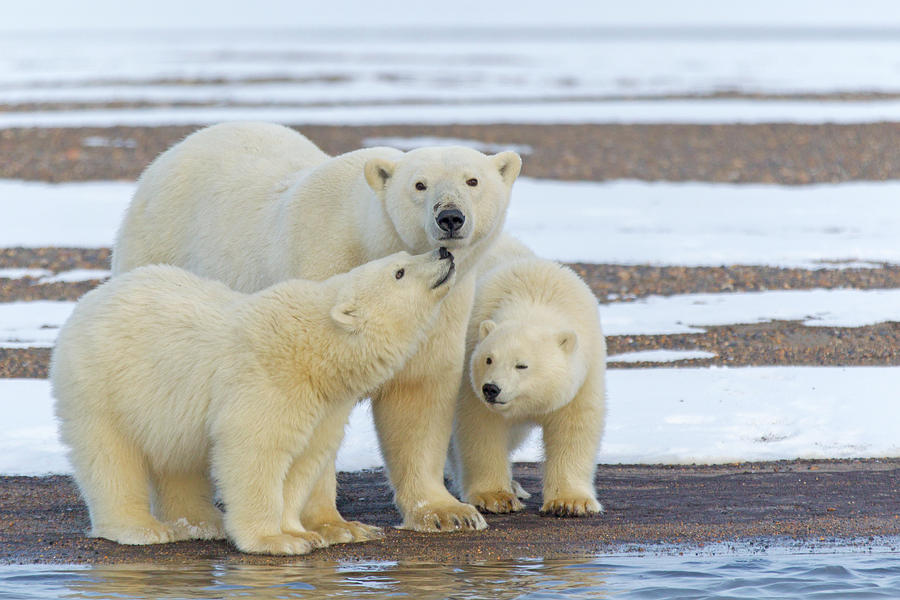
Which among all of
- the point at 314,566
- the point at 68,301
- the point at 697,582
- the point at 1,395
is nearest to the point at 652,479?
the point at 697,582

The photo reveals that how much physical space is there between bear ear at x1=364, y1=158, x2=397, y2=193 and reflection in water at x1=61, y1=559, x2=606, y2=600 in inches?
60.6

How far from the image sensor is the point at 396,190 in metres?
5.48

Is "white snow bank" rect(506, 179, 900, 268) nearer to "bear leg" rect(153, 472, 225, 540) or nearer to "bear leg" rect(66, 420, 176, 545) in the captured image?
"bear leg" rect(153, 472, 225, 540)

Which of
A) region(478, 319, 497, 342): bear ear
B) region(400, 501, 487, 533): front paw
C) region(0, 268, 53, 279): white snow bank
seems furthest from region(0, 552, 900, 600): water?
region(0, 268, 53, 279): white snow bank

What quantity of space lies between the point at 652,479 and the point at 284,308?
225 centimetres

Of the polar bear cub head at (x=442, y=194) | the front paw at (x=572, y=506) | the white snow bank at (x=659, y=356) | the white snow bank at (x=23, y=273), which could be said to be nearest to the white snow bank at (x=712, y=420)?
the white snow bank at (x=659, y=356)

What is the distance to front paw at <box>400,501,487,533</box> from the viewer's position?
583cm

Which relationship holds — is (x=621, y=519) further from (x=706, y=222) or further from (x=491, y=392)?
(x=706, y=222)

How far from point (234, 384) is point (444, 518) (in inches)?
45.3

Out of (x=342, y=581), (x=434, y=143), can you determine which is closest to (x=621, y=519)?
(x=342, y=581)

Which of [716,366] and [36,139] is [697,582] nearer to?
[716,366]

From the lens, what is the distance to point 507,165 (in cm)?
570

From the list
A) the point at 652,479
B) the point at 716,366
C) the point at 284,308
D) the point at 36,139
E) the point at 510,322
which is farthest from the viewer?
the point at 36,139

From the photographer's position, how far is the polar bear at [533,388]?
5973 millimetres
